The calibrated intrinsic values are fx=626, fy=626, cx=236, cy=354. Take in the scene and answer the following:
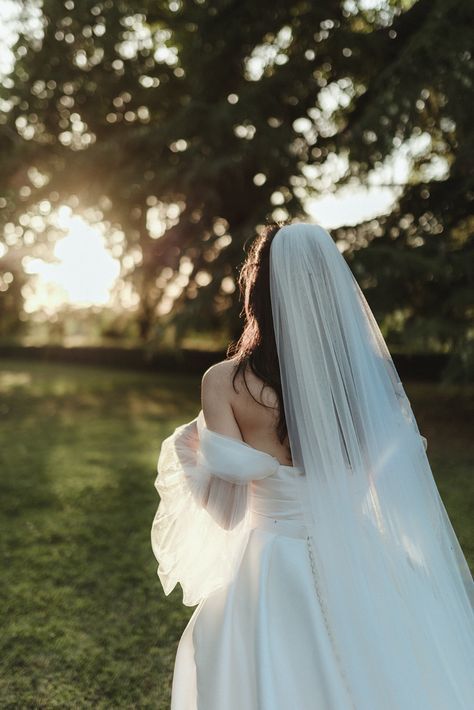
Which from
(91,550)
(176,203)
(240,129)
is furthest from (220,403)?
(176,203)

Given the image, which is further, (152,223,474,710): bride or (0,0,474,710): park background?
(0,0,474,710): park background

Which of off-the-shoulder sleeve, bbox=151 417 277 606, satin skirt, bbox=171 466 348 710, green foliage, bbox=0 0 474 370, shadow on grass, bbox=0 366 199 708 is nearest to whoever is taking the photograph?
satin skirt, bbox=171 466 348 710

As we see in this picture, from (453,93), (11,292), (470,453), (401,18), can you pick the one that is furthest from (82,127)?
(470,453)

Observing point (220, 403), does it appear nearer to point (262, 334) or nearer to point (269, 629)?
point (262, 334)

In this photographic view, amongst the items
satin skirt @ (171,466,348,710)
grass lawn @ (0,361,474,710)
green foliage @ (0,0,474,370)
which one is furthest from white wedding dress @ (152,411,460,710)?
green foliage @ (0,0,474,370)

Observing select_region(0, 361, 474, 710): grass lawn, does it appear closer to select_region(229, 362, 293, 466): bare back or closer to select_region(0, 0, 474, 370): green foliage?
select_region(229, 362, 293, 466): bare back

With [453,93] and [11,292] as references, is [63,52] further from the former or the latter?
[453,93]

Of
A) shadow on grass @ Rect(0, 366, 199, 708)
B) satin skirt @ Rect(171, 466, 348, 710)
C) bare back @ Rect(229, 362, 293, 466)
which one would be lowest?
shadow on grass @ Rect(0, 366, 199, 708)

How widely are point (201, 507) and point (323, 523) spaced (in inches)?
20.9

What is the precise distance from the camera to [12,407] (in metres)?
13.0

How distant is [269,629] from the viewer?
2.09 meters

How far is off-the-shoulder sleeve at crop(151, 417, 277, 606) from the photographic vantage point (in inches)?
83.8

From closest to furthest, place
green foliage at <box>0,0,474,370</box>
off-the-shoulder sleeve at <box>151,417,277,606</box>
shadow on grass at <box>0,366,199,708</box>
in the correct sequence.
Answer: off-the-shoulder sleeve at <box>151,417,277,606</box>, shadow on grass at <box>0,366,199,708</box>, green foliage at <box>0,0,474,370</box>

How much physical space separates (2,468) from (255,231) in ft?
18.4
